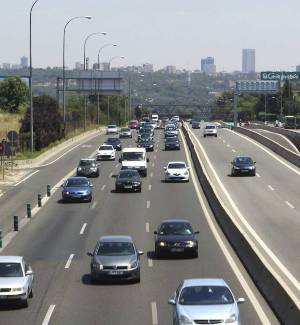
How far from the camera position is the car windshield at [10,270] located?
22.2m

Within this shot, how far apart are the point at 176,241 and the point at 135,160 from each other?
31.7 meters

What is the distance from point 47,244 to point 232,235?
6695mm

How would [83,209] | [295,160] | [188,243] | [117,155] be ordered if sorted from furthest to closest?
[117,155], [295,160], [83,209], [188,243]

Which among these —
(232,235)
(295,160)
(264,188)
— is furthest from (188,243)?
(295,160)

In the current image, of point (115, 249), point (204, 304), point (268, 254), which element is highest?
point (204, 304)

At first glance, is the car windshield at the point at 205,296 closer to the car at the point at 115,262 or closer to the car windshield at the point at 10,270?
the car windshield at the point at 10,270

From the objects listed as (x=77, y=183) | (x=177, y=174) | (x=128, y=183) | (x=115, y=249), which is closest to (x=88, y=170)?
(x=177, y=174)

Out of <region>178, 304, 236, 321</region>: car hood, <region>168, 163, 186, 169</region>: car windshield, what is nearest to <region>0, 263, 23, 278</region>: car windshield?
<region>178, 304, 236, 321</region>: car hood

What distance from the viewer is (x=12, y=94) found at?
423 feet

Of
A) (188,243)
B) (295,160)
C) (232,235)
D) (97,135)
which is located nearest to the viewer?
(188,243)

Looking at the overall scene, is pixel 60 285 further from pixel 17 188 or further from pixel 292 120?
pixel 292 120

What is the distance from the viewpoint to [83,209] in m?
45.1

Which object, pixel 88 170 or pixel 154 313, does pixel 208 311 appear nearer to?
pixel 154 313

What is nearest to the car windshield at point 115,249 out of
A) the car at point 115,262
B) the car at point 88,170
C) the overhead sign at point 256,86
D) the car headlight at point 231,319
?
the car at point 115,262
